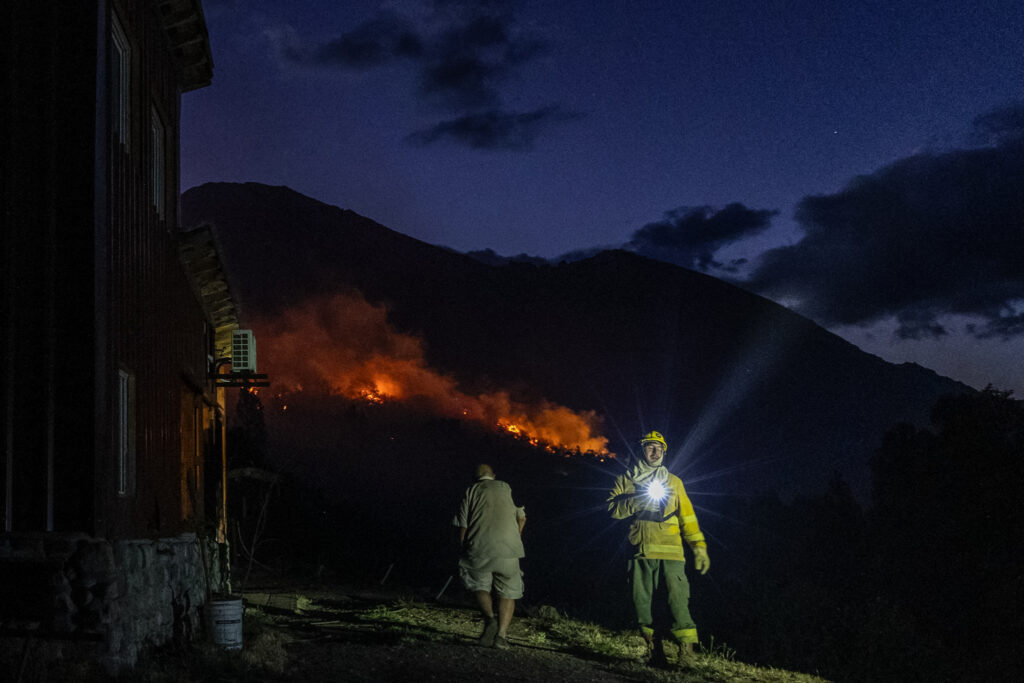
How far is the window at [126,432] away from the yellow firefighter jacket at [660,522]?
4772 mm

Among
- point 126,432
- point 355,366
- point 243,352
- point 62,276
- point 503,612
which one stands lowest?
point 503,612

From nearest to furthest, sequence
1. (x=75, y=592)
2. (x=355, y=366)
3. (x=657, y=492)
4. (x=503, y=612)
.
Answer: (x=75, y=592), (x=657, y=492), (x=503, y=612), (x=355, y=366)

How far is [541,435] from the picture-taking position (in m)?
37.5

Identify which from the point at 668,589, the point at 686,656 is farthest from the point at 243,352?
the point at 686,656

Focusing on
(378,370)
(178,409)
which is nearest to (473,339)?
(378,370)

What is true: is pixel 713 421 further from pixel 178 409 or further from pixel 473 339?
pixel 178 409

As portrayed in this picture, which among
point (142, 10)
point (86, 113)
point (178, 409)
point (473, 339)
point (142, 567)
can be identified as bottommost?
point (142, 567)

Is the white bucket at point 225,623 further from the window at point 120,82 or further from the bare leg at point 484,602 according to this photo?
the window at point 120,82

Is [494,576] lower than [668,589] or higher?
higher

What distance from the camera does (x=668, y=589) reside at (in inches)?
387

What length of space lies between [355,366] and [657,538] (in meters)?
37.2

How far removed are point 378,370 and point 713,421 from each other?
72.7 metres

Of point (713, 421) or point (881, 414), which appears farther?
point (881, 414)

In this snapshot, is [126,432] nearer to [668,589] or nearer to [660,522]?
[660,522]
